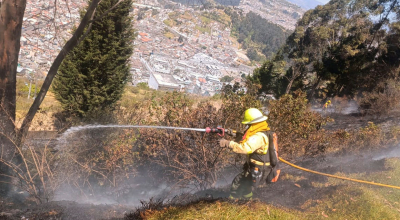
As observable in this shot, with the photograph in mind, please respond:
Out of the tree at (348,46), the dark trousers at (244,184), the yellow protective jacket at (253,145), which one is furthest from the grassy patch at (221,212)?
the tree at (348,46)

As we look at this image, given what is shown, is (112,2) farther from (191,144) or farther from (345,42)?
(345,42)

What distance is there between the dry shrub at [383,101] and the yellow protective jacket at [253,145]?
61.3 ft

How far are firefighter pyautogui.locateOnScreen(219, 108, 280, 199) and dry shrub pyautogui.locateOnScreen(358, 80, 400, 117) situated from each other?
1835cm

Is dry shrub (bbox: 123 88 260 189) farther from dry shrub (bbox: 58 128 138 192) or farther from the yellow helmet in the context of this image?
the yellow helmet

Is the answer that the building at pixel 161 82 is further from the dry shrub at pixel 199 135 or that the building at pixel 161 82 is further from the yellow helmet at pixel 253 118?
the yellow helmet at pixel 253 118

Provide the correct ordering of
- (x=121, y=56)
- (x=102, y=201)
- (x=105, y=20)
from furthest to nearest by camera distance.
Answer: (x=121, y=56) < (x=105, y=20) < (x=102, y=201)

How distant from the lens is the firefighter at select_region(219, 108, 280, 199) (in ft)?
14.7

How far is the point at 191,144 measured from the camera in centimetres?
741

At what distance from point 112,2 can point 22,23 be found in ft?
26.4

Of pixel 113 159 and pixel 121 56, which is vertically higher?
pixel 121 56

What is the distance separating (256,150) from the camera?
15.8 feet

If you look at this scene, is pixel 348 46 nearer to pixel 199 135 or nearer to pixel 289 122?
pixel 289 122

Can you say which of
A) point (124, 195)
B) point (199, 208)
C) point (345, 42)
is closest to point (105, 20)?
point (124, 195)

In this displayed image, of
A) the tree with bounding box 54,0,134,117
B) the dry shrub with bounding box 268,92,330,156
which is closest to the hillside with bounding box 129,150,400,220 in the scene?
the dry shrub with bounding box 268,92,330,156
